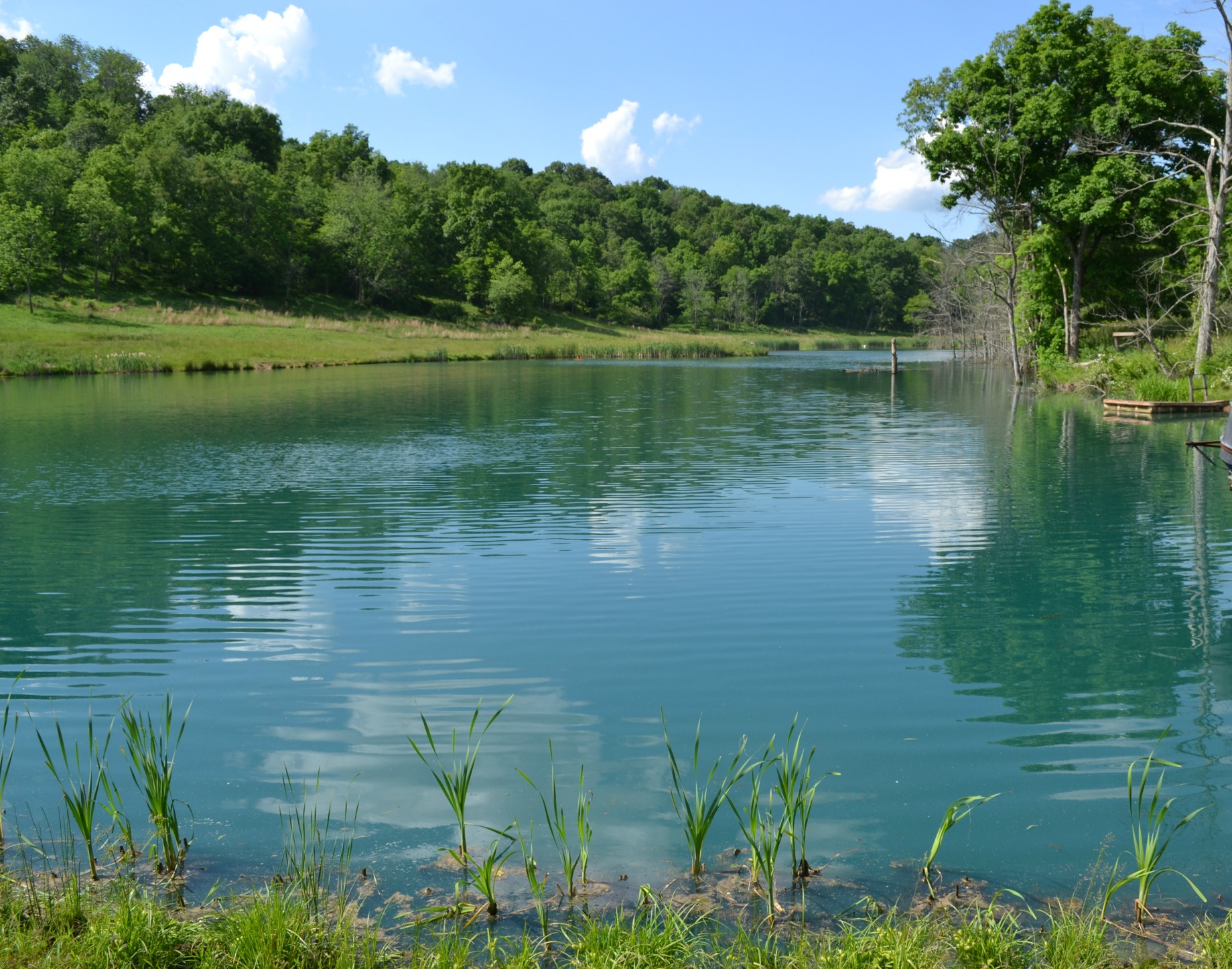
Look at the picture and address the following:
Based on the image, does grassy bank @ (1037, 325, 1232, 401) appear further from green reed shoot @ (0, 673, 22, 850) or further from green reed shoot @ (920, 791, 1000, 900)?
green reed shoot @ (0, 673, 22, 850)

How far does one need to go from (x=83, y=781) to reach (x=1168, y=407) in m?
26.6

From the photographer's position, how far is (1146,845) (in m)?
4.51

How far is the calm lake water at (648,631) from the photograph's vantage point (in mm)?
5316

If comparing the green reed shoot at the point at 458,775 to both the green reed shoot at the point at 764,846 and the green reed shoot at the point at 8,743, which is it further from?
the green reed shoot at the point at 8,743

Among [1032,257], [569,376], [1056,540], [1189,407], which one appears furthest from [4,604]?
[569,376]

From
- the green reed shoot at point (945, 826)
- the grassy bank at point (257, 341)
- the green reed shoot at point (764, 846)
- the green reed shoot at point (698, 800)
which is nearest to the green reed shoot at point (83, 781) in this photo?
the green reed shoot at point (698, 800)

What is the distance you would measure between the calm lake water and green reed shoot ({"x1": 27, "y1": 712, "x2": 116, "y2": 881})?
0.20 m

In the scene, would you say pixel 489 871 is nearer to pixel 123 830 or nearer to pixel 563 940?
pixel 563 940

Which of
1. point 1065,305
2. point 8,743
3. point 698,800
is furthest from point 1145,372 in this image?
point 8,743

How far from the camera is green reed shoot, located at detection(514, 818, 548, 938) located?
159 inches

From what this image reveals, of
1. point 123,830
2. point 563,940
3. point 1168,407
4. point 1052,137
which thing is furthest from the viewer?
point 1052,137

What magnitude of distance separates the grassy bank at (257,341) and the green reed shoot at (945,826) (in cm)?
5084

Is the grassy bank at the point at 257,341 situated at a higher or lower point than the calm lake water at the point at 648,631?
higher

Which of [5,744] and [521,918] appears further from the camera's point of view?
[5,744]
